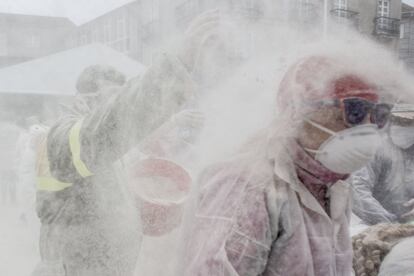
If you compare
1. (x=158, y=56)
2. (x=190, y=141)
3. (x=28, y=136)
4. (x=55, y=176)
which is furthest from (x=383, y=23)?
(x=28, y=136)

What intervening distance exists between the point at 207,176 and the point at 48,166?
2.13 ft

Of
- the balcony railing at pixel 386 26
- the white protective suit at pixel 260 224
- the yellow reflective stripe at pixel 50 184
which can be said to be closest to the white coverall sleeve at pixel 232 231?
the white protective suit at pixel 260 224

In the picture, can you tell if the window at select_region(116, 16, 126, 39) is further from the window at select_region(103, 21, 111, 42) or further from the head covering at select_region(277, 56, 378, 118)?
the head covering at select_region(277, 56, 378, 118)

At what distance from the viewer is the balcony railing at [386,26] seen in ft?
5.46

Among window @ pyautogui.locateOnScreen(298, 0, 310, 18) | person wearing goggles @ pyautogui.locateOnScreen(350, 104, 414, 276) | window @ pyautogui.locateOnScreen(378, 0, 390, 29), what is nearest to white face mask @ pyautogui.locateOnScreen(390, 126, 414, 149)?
person wearing goggles @ pyautogui.locateOnScreen(350, 104, 414, 276)

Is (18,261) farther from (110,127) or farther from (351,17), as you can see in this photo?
(351,17)

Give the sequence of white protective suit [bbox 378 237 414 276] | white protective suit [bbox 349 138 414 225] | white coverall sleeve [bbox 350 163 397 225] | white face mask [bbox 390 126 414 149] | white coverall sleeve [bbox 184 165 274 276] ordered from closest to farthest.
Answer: white coverall sleeve [bbox 184 165 274 276]
white protective suit [bbox 378 237 414 276]
white coverall sleeve [bbox 350 163 397 225]
white protective suit [bbox 349 138 414 225]
white face mask [bbox 390 126 414 149]

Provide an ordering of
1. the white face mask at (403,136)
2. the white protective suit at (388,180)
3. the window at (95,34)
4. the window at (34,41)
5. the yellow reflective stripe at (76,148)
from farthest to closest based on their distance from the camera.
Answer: the white face mask at (403,136) → the white protective suit at (388,180) → the window at (34,41) → the window at (95,34) → the yellow reflective stripe at (76,148)

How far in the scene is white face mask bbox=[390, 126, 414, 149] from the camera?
2.91 metres

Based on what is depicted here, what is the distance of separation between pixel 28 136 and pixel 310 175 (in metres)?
1.61

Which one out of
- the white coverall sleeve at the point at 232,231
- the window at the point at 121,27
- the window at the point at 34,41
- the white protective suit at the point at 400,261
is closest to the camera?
the white coverall sleeve at the point at 232,231

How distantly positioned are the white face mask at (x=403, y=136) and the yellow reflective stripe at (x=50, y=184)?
1975 millimetres

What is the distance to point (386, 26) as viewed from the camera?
5.71 ft

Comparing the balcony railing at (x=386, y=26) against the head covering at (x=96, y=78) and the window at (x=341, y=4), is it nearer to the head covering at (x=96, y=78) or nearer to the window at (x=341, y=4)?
the window at (x=341, y=4)
